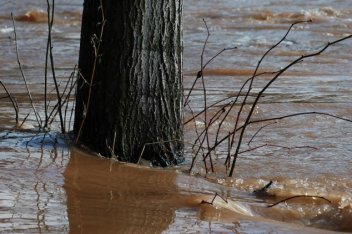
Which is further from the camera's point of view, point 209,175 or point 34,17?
point 34,17

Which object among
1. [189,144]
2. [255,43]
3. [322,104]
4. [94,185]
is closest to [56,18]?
[255,43]

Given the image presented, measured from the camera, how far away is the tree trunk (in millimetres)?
4930

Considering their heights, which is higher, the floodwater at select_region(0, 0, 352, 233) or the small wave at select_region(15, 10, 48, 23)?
the floodwater at select_region(0, 0, 352, 233)

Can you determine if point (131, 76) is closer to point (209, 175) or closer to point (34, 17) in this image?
point (209, 175)

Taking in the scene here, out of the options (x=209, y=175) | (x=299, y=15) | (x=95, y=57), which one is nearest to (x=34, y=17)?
(x=299, y=15)

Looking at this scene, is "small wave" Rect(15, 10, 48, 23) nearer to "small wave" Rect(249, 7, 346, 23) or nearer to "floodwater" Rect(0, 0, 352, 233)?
"small wave" Rect(249, 7, 346, 23)

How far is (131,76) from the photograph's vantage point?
4.95 meters

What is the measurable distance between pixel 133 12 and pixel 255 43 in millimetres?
6294

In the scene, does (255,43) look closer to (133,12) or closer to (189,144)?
(189,144)

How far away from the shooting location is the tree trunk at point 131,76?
16.2ft

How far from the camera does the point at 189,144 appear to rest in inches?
223

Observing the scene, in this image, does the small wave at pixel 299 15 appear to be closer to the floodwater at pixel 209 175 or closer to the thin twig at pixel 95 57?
the floodwater at pixel 209 175

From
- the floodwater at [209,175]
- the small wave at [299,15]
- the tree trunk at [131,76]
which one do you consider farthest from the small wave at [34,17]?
the tree trunk at [131,76]

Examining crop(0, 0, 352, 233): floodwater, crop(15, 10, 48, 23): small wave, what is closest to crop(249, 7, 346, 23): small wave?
crop(15, 10, 48, 23): small wave
